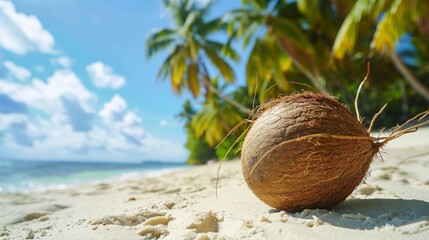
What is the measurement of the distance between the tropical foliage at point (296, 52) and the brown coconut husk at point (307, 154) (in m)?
7.32

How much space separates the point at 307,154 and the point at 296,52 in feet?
50.5

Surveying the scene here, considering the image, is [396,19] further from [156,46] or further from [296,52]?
[156,46]

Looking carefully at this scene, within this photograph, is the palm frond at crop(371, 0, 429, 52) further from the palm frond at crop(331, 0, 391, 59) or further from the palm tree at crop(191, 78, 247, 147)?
the palm tree at crop(191, 78, 247, 147)

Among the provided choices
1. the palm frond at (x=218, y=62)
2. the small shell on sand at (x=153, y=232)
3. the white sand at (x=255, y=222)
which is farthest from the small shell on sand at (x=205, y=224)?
the palm frond at (x=218, y=62)

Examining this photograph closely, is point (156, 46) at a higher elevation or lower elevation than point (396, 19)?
higher

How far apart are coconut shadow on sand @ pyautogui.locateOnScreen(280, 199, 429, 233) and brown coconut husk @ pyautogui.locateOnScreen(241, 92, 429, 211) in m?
0.14

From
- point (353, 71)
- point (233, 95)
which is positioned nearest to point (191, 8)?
point (233, 95)

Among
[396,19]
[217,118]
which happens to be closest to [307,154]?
[396,19]

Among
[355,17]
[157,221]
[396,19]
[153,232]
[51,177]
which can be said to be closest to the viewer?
[153,232]

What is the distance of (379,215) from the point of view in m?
2.54

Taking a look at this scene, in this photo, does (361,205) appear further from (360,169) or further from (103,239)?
(103,239)

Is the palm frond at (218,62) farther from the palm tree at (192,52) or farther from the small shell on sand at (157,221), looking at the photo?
the small shell on sand at (157,221)

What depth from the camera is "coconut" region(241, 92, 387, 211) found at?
253 cm

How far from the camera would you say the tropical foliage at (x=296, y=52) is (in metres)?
12.1
